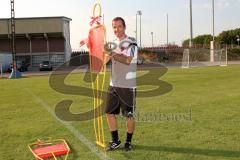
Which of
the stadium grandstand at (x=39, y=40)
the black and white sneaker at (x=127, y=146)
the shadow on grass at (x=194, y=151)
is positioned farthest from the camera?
the stadium grandstand at (x=39, y=40)

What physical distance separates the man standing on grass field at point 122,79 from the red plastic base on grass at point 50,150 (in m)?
0.74

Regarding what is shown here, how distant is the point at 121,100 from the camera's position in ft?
22.2

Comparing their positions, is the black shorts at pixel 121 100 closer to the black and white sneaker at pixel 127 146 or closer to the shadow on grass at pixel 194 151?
the black and white sneaker at pixel 127 146

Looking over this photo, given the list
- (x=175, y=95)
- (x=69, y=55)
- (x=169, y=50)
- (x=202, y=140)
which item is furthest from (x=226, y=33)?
(x=202, y=140)

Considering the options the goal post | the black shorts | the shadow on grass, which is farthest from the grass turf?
the goal post

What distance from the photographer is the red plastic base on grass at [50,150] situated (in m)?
6.66

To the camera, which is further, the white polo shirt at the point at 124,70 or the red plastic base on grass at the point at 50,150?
the red plastic base on grass at the point at 50,150

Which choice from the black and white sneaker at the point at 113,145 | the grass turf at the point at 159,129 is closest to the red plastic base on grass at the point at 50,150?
the grass turf at the point at 159,129

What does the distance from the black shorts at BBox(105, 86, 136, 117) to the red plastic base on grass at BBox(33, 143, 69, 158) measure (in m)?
0.94

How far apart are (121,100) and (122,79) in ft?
1.11

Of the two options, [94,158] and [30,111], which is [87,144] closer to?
[94,158]

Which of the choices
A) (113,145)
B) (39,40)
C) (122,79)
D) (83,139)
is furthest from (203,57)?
(122,79)

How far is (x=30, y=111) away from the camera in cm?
1182

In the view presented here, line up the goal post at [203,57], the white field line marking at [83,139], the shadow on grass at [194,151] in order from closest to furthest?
the shadow on grass at [194,151], the white field line marking at [83,139], the goal post at [203,57]
